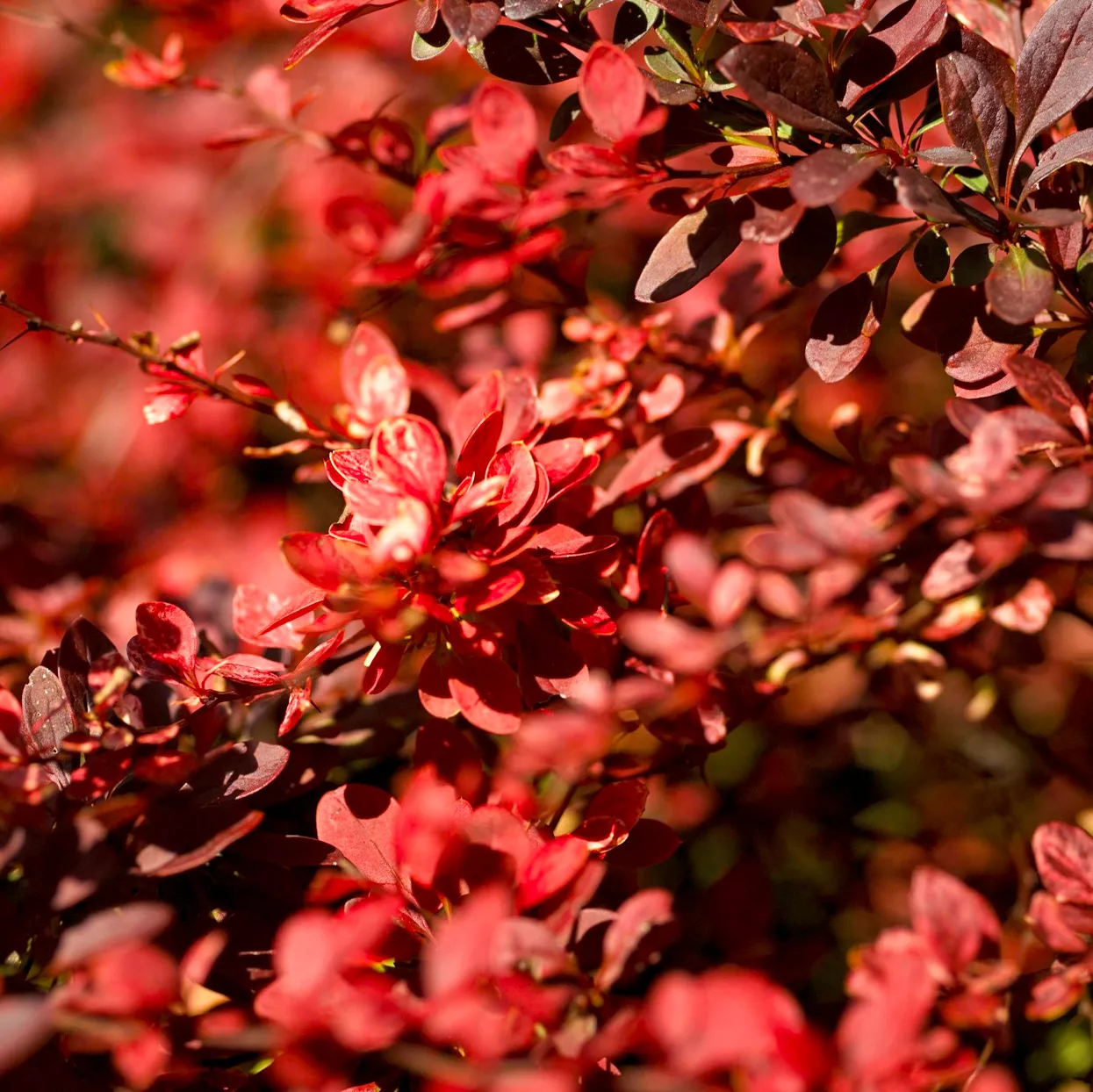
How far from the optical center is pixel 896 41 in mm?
643

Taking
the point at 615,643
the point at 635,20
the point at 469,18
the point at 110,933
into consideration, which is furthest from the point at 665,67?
the point at 110,933

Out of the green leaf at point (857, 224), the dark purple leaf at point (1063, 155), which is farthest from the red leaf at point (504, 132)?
the dark purple leaf at point (1063, 155)

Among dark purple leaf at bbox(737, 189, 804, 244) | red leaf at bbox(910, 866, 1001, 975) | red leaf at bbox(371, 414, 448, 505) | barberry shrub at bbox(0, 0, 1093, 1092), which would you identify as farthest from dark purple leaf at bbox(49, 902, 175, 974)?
dark purple leaf at bbox(737, 189, 804, 244)

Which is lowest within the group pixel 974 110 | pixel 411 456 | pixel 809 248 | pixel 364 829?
pixel 364 829

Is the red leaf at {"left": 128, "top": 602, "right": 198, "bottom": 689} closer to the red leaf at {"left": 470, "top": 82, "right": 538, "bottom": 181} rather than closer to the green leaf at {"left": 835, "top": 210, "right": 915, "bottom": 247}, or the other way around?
the red leaf at {"left": 470, "top": 82, "right": 538, "bottom": 181}

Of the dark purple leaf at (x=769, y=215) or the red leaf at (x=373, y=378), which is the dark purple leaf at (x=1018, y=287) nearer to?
the dark purple leaf at (x=769, y=215)

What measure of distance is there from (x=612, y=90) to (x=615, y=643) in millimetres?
353

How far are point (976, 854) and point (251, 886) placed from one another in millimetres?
731

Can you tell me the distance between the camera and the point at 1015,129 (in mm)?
641

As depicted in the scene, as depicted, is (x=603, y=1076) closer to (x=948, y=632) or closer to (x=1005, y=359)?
(x=948, y=632)

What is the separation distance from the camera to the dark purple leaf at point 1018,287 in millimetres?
557

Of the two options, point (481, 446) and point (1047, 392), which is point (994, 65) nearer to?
point (1047, 392)

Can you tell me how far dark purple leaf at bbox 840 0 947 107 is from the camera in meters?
0.63

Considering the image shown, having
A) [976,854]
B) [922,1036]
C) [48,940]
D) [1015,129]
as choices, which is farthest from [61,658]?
[976,854]
